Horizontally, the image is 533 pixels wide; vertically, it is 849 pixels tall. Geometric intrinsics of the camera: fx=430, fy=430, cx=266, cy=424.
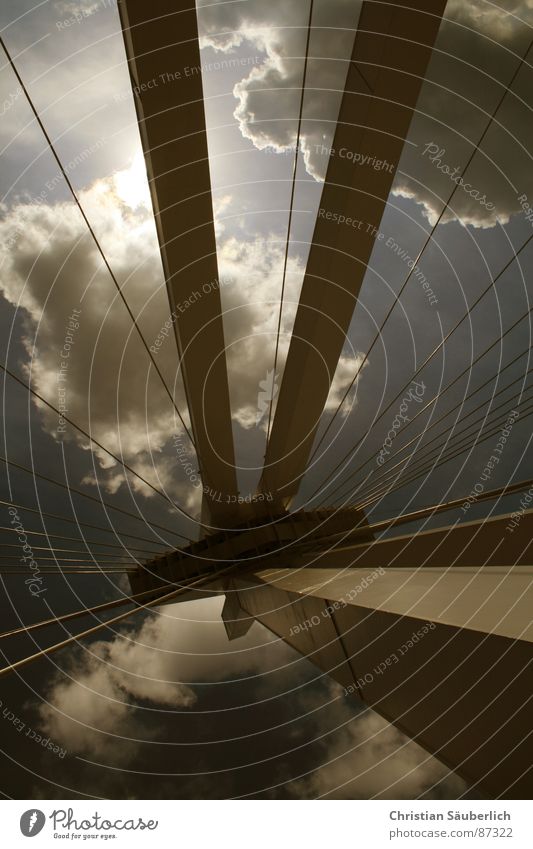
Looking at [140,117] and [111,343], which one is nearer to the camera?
[140,117]

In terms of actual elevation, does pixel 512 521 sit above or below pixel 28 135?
below

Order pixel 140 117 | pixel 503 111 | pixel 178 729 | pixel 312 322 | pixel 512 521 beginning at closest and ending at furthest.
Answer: pixel 512 521, pixel 140 117, pixel 503 111, pixel 312 322, pixel 178 729

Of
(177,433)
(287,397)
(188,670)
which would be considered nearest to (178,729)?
(188,670)

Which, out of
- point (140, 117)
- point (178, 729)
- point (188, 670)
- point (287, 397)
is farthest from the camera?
point (188, 670)

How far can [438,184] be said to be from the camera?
654cm
